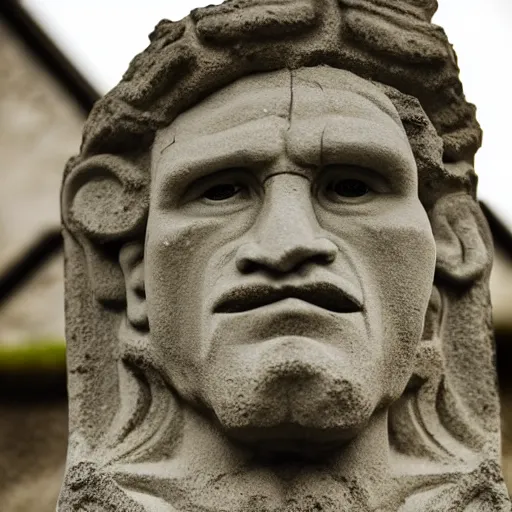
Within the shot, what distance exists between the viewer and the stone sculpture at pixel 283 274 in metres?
2.26

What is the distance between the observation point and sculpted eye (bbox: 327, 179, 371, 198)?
2496 mm

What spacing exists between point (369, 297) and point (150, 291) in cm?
49

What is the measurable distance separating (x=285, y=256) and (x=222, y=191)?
323 millimetres

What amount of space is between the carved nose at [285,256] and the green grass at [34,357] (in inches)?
90.0

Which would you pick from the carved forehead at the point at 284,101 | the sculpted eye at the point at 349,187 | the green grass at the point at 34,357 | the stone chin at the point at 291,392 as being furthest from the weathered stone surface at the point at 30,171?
the stone chin at the point at 291,392

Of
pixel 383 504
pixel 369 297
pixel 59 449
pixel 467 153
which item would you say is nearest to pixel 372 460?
pixel 383 504

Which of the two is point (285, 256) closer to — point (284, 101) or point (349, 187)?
point (349, 187)

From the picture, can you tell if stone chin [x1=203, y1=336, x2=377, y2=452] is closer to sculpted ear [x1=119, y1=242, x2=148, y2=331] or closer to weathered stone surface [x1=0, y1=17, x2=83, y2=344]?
sculpted ear [x1=119, y1=242, x2=148, y2=331]

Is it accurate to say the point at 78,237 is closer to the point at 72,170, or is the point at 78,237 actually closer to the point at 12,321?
the point at 72,170

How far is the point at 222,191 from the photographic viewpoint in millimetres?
2512

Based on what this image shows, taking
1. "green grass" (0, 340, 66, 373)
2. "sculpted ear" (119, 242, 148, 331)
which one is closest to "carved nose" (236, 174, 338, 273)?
"sculpted ear" (119, 242, 148, 331)

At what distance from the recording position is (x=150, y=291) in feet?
8.13

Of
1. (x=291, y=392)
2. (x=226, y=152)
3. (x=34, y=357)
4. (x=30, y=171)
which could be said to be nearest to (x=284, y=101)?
(x=226, y=152)

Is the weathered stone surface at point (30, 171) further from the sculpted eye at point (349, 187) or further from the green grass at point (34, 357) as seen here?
the sculpted eye at point (349, 187)
